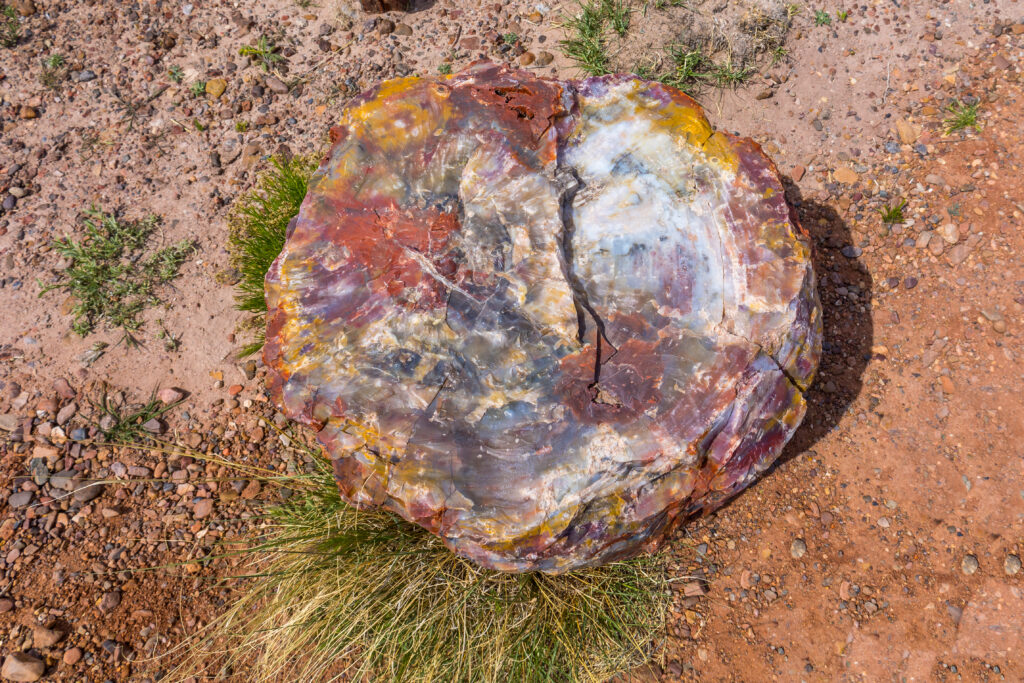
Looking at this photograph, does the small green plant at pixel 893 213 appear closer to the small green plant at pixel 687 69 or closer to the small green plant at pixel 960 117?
the small green plant at pixel 960 117

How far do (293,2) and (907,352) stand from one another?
402cm

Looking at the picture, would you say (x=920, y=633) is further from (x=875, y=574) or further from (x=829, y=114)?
(x=829, y=114)

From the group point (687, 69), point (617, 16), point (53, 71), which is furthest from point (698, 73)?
point (53, 71)

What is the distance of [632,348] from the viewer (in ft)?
8.09

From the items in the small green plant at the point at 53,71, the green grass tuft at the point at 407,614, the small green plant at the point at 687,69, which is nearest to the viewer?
the green grass tuft at the point at 407,614

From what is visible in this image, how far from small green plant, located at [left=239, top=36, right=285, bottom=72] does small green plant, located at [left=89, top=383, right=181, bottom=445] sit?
80.8 inches

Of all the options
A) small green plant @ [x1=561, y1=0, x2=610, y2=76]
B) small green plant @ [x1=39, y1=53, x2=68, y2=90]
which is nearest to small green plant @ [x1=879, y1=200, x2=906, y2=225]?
small green plant @ [x1=561, y1=0, x2=610, y2=76]

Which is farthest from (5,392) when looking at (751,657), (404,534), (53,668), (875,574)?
(875,574)

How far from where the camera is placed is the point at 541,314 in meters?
2.46

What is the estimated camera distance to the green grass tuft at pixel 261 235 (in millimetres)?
3386

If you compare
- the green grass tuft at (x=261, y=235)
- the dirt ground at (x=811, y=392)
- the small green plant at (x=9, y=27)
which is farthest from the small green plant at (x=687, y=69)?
the small green plant at (x=9, y=27)

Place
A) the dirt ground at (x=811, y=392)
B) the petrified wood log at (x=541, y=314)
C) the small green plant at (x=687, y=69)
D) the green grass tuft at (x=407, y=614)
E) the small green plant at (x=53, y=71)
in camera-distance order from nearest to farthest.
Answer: the petrified wood log at (x=541, y=314)
the green grass tuft at (x=407, y=614)
the dirt ground at (x=811, y=392)
the small green plant at (x=687, y=69)
the small green plant at (x=53, y=71)

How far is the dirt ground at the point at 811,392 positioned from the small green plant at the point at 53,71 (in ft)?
0.19

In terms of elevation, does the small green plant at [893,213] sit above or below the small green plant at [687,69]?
below
